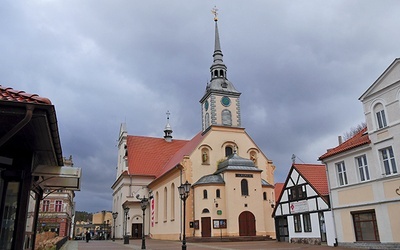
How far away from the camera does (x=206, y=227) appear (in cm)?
3509

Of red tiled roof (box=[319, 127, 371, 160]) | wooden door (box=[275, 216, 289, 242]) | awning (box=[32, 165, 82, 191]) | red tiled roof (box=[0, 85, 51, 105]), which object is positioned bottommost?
wooden door (box=[275, 216, 289, 242])

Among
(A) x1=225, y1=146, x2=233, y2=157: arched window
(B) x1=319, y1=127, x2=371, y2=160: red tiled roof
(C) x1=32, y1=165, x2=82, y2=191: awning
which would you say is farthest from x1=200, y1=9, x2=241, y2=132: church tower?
(C) x1=32, y1=165, x2=82, y2=191: awning

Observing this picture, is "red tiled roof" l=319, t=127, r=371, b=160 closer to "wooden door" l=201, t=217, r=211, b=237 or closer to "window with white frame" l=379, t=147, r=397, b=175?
"window with white frame" l=379, t=147, r=397, b=175

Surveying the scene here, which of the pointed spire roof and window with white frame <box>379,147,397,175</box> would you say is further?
the pointed spire roof

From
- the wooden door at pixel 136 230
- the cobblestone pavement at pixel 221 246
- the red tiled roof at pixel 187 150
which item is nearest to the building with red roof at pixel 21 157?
the cobblestone pavement at pixel 221 246

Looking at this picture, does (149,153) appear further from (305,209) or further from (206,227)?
(305,209)

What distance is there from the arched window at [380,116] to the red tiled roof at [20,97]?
19196 mm

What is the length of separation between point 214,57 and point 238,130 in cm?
1188

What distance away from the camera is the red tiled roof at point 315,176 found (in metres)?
24.5

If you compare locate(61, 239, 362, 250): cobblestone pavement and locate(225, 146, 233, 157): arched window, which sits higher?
locate(225, 146, 233, 157): arched window

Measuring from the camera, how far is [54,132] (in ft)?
21.2

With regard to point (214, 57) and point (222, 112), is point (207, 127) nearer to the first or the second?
point (222, 112)

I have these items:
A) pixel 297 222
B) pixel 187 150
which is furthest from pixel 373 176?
pixel 187 150

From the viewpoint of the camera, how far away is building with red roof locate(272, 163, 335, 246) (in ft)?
76.9
